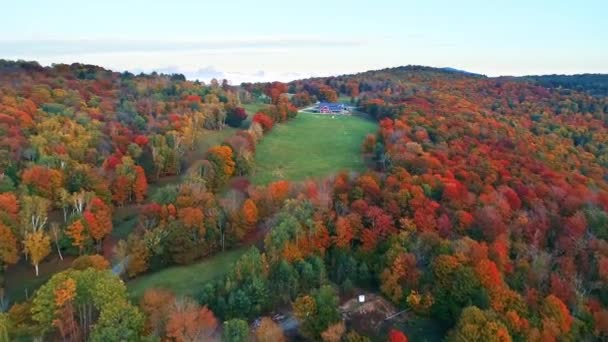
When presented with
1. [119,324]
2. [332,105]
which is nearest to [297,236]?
[119,324]

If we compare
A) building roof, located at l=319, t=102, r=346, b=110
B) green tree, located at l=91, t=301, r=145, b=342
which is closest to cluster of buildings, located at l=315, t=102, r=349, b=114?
building roof, located at l=319, t=102, r=346, b=110

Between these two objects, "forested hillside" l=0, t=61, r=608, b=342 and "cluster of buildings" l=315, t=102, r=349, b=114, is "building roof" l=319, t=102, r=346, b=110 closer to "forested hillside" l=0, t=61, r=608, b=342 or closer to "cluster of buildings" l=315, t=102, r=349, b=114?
"cluster of buildings" l=315, t=102, r=349, b=114

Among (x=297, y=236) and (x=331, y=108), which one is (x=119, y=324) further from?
(x=331, y=108)

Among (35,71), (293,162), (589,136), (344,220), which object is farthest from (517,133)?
(35,71)

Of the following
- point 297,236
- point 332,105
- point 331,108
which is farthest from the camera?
point 332,105

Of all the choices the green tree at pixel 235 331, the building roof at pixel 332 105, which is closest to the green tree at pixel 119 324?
the green tree at pixel 235 331

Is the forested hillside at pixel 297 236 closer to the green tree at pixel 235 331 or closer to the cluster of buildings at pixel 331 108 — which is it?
the green tree at pixel 235 331
